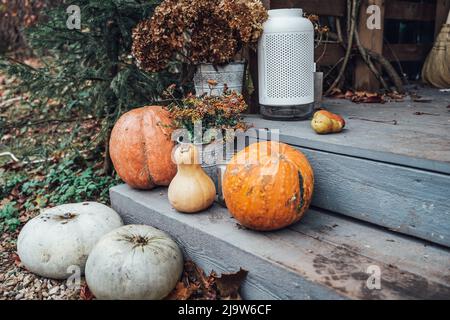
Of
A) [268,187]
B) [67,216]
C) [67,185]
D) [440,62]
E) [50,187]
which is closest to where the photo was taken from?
[268,187]

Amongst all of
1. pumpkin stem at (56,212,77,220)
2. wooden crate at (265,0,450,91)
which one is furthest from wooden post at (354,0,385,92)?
pumpkin stem at (56,212,77,220)

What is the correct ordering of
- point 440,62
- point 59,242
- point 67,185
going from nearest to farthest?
1. point 59,242
2. point 67,185
3. point 440,62

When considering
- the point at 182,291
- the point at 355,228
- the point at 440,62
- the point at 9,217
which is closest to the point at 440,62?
the point at 440,62

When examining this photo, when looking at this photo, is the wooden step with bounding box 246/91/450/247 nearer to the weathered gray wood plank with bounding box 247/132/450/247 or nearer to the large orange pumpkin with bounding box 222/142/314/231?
the weathered gray wood plank with bounding box 247/132/450/247

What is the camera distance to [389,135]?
6.48 feet

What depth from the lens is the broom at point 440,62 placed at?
3.60m

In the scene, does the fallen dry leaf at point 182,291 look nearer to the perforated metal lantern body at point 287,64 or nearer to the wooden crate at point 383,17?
the perforated metal lantern body at point 287,64

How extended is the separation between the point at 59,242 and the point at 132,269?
54 centimetres

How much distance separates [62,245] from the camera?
6.70ft

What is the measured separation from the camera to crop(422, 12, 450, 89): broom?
3.60 meters

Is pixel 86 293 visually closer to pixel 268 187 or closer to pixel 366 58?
pixel 268 187
